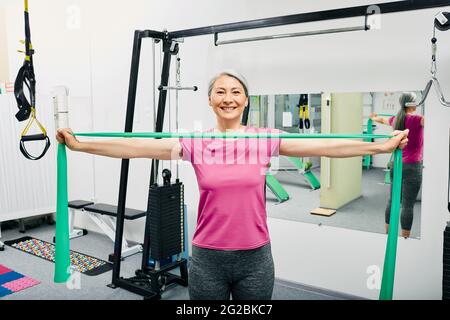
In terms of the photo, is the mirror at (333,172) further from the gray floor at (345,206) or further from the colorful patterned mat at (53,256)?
the colorful patterned mat at (53,256)

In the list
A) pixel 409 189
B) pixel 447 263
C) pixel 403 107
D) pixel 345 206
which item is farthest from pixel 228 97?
pixel 345 206

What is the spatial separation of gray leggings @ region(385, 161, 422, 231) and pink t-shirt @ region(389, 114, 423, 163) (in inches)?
1.9

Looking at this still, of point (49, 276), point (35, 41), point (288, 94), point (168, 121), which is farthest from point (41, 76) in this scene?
point (288, 94)

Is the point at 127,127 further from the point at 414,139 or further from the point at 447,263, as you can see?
the point at 447,263

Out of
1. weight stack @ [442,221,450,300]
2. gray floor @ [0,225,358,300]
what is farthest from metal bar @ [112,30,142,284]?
weight stack @ [442,221,450,300]

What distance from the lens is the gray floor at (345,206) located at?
2953mm

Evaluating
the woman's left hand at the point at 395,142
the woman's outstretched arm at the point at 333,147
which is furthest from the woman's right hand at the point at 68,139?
the woman's left hand at the point at 395,142

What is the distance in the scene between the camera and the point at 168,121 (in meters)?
3.87

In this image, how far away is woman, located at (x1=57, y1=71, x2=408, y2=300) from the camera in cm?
155

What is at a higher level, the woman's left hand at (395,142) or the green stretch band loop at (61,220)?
the woman's left hand at (395,142)

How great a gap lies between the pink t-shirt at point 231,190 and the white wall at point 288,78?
1.54 meters

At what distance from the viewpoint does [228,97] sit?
1.61 meters

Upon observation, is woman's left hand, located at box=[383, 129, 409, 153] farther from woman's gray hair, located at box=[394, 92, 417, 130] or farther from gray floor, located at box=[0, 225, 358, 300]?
gray floor, located at box=[0, 225, 358, 300]

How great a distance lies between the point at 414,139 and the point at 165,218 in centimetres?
182
